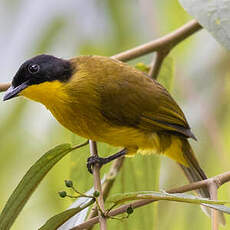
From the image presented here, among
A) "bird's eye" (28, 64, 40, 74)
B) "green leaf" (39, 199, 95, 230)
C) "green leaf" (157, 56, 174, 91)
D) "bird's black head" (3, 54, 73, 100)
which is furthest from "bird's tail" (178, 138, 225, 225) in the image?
"green leaf" (39, 199, 95, 230)

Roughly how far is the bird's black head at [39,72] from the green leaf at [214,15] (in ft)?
2.48

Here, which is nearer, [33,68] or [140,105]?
[33,68]

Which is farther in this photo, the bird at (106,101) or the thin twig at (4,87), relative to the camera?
the bird at (106,101)

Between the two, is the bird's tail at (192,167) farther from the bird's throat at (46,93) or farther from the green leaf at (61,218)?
the green leaf at (61,218)

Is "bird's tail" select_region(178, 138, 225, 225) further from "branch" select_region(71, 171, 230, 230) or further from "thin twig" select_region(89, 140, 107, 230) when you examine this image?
"branch" select_region(71, 171, 230, 230)

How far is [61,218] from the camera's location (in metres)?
2.42

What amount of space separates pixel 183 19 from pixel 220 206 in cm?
223

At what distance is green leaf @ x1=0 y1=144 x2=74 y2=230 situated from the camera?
2445 mm

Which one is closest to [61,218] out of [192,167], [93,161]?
[93,161]

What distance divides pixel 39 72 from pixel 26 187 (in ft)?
2.34

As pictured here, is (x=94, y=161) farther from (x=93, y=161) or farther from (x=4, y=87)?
(x=4, y=87)

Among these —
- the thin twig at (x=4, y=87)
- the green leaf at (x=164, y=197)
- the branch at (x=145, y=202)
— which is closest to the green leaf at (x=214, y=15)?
the branch at (x=145, y=202)

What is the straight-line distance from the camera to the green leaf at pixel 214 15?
2488 millimetres

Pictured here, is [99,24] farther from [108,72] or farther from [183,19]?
[108,72]
